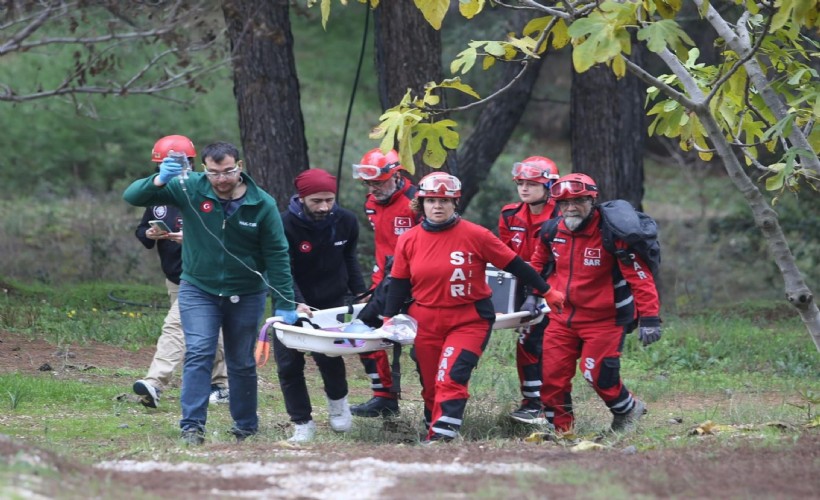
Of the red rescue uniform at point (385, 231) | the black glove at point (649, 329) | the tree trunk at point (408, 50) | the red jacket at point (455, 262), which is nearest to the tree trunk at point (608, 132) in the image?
the tree trunk at point (408, 50)

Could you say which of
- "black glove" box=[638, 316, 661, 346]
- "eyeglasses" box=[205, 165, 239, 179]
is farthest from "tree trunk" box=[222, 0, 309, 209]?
"black glove" box=[638, 316, 661, 346]

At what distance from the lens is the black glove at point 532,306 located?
327 inches

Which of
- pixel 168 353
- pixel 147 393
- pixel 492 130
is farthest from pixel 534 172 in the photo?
pixel 492 130

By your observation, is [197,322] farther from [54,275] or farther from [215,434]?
[54,275]

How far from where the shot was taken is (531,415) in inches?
353

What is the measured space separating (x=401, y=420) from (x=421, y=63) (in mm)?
5025

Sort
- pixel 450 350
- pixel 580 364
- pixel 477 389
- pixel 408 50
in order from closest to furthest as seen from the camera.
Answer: pixel 450 350, pixel 580 364, pixel 477 389, pixel 408 50

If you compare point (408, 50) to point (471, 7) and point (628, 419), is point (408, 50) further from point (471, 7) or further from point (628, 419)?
point (628, 419)

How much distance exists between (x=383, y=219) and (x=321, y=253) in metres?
1.10

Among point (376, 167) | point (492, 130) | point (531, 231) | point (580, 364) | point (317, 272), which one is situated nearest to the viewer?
point (580, 364)

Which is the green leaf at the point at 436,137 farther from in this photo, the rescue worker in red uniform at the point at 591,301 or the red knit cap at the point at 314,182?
the rescue worker in red uniform at the point at 591,301

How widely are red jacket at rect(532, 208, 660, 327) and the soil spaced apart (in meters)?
1.31

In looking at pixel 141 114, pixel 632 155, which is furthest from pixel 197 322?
pixel 141 114

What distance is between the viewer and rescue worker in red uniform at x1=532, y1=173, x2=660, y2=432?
8.27m
